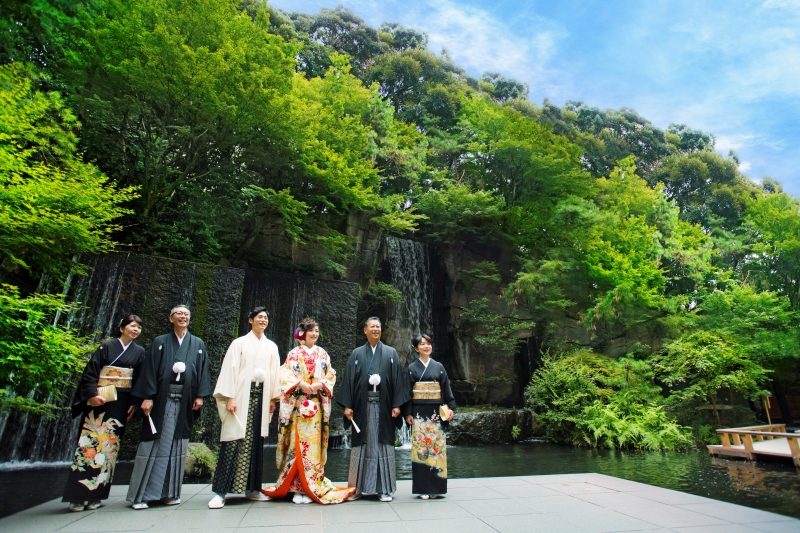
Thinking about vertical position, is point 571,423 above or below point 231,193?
below

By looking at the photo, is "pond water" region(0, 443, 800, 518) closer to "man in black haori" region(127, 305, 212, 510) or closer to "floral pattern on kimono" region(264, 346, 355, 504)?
"man in black haori" region(127, 305, 212, 510)

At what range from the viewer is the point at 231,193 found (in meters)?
13.3

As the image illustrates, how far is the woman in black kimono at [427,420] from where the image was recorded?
4605 mm

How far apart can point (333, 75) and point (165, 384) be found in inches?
576

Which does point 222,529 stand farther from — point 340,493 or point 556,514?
point 556,514

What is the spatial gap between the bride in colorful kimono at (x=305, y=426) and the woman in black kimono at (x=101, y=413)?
4.70ft

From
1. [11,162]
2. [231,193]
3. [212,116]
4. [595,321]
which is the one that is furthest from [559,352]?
[11,162]

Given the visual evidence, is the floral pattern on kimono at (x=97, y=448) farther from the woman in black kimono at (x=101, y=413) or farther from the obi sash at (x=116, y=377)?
the obi sash at (x=116, y=377)

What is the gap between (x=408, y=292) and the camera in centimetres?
1762

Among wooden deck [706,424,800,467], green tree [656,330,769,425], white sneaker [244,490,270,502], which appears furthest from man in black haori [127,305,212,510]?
green tree [656,330,769,425]

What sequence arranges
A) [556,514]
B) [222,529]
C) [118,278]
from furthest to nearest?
1. [118,278]
2. [556,514]
3. [222,529]

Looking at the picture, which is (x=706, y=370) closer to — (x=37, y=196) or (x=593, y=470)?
(x=593, y=470)

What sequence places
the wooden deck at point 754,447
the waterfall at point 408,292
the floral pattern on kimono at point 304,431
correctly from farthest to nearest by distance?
the waterfall at point 408,292 < the wooden deck at point 754,447 < the floral pattern on kimono at point 304,431

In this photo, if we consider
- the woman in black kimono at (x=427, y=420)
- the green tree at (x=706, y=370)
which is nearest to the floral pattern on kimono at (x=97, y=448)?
the woman in black kimono at (x=427, y=420)
